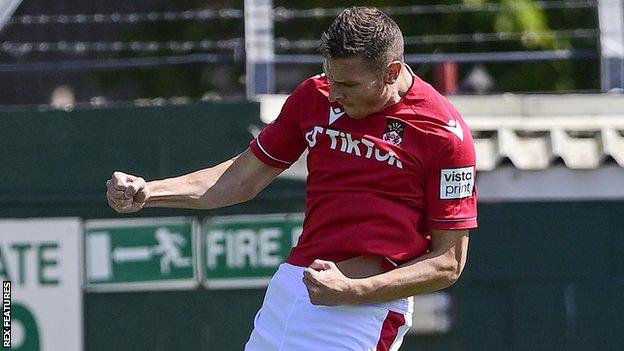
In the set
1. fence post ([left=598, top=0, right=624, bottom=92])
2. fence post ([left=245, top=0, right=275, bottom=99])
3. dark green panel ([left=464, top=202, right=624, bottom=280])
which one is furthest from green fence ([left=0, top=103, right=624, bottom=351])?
fence post ([left=598, top=0, right=624, bottom=92])

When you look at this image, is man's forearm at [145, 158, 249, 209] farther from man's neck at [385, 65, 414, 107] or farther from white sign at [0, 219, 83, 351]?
white sign at [0, 219, 83, 351]

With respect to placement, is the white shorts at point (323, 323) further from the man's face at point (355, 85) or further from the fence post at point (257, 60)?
the fence post at point (257, 60)

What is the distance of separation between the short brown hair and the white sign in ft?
10.2

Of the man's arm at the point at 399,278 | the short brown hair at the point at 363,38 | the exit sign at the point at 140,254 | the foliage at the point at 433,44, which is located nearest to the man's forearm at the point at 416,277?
the man's arm at the point at 399,278

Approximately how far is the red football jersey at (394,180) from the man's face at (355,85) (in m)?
0.08

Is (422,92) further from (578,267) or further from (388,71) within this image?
(578,267)

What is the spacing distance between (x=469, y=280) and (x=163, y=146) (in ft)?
5.27

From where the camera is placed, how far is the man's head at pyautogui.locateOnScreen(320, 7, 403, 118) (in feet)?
12.6

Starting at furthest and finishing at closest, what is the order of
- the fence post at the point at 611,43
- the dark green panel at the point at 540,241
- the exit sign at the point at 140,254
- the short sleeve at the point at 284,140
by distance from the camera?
the fence post at the point at 611,43, the exit sign at the point at 140,254, the dark green panel at the point at 540,241, the short sleeve at the point at 284,140

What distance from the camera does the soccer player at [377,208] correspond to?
13.1 ft

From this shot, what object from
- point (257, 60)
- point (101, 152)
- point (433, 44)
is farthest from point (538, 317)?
point (433, 44)

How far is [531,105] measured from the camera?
21.9ft

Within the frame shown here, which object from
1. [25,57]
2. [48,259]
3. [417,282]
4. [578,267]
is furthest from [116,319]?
[25,57]

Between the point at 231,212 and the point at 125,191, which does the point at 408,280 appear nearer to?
the point at 125,191
